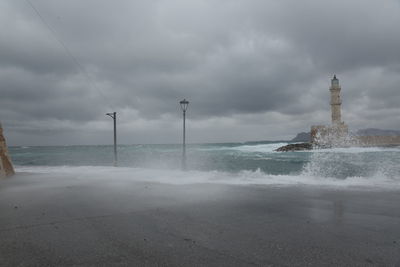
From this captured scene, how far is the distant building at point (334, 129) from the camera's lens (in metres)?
77.2

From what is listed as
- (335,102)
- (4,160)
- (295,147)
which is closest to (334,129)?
(335,102)

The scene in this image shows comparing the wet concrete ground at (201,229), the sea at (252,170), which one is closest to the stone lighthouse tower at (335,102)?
the sea at (252,170)

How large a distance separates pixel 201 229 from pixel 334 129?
283 ft

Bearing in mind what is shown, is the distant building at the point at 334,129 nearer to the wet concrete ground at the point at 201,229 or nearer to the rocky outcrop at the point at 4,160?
the wet concrete ground at the point at 201,229

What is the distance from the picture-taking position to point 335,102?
253 feet

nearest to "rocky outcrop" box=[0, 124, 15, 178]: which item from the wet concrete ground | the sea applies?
the sea

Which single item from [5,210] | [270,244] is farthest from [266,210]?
[5,210]

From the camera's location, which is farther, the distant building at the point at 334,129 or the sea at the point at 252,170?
the distant building at the point at 334,129

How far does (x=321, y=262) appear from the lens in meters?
3.77

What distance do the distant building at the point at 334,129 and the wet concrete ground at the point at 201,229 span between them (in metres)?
76.9

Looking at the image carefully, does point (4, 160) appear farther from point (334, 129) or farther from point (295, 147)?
point (334, 129)

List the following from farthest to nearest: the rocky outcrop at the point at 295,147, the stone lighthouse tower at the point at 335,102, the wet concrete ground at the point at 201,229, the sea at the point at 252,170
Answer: the stone lighthouse tower at the point at 335,102
the rocky outcrop at the point at 295,147
the sea at the point at 252,170
the wet concrete ground at the point at 201,229

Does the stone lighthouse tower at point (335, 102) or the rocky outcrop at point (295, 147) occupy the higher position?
the stone lighthouse tower at point (335, 102)

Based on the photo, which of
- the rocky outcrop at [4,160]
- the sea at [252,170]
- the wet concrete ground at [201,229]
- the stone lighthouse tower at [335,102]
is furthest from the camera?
the stone lighthouse tower at [335,102]
